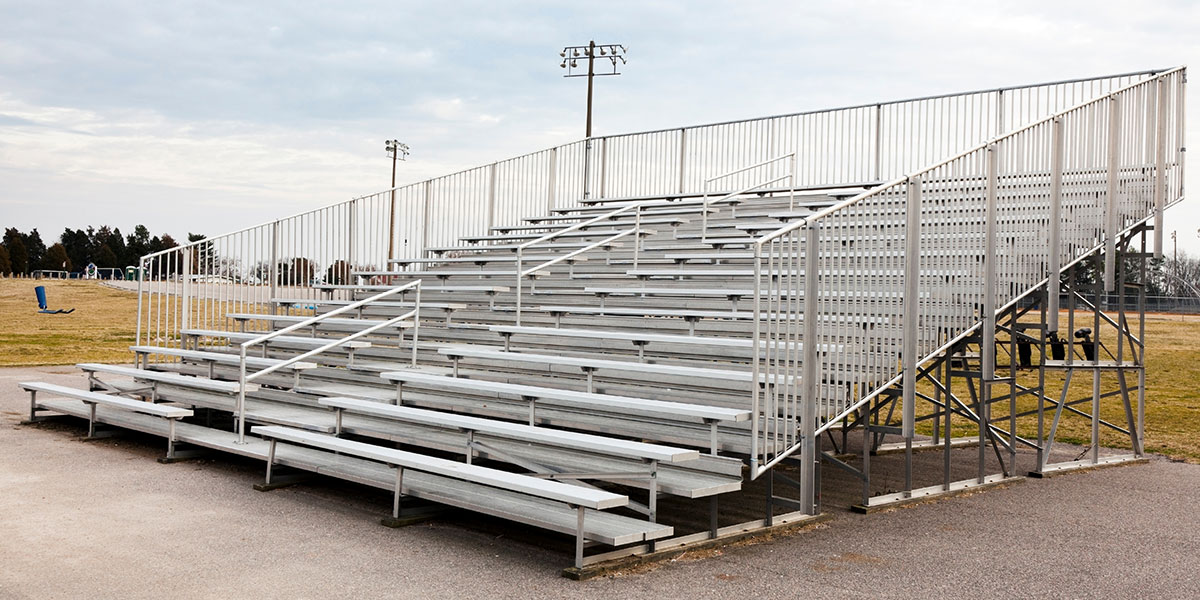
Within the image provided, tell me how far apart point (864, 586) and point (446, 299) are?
8207 millimetres

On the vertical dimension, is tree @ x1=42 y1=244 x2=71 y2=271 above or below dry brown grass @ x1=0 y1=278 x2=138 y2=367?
above

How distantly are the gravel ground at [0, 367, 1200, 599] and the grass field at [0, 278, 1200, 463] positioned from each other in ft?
18.1

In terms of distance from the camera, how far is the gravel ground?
552cm

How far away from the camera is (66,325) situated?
37812 mm

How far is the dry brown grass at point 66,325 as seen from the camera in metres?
23.4

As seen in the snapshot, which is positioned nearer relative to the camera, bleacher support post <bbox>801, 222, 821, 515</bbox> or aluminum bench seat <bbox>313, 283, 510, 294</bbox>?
bleacher support post <bbox>801, 222, 821, 515</bbox>

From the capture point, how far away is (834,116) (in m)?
15.1

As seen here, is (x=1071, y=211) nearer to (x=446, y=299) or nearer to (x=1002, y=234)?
(x=1002, y=234)

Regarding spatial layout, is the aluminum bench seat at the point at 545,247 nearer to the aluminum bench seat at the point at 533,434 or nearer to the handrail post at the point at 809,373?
the aluminum bench seat at the point at 533,434

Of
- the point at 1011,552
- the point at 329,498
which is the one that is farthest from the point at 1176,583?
the point at 329,498

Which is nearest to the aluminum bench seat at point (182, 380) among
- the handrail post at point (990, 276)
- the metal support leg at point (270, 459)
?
the metal support leg at point (270, 459)

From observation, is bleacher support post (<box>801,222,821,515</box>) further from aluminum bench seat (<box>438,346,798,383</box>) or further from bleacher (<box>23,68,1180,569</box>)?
aluminum bench seat (<box>438,346,798,383</box>)

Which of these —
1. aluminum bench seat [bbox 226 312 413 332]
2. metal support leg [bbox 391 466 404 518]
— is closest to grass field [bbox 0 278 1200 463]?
aluminum bench seat [bbox 226 312 413 332]

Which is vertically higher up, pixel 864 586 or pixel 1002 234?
pixel 1002 234
